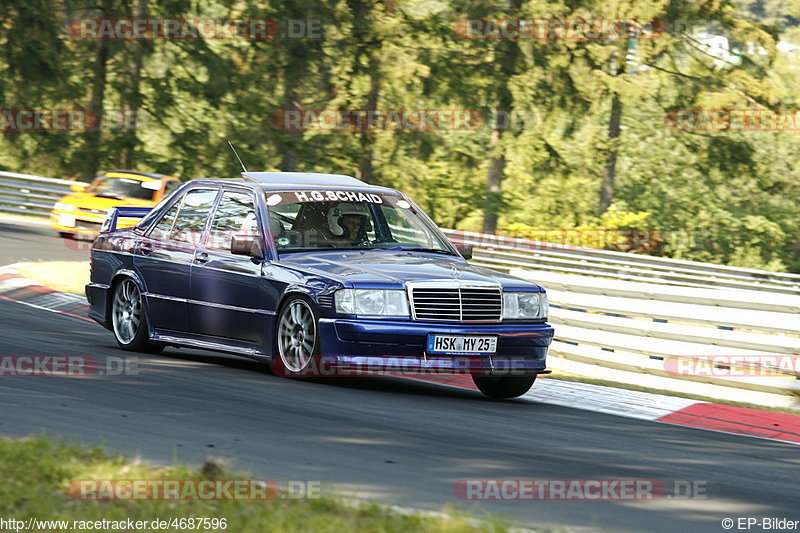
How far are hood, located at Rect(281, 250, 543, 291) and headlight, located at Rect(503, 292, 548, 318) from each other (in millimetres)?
69

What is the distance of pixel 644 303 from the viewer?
12.2m

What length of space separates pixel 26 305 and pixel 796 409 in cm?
872

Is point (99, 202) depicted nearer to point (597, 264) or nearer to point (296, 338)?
point (597, 264)

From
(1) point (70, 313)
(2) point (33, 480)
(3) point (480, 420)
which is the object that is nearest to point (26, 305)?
(1) point (70, 313)

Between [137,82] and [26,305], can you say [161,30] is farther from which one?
[26,305]

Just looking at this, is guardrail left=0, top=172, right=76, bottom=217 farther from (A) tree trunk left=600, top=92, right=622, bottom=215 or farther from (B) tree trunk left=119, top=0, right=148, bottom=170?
(A) tree trunk left=600, top=92, right=622, bottom=215

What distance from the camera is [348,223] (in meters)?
10.3
